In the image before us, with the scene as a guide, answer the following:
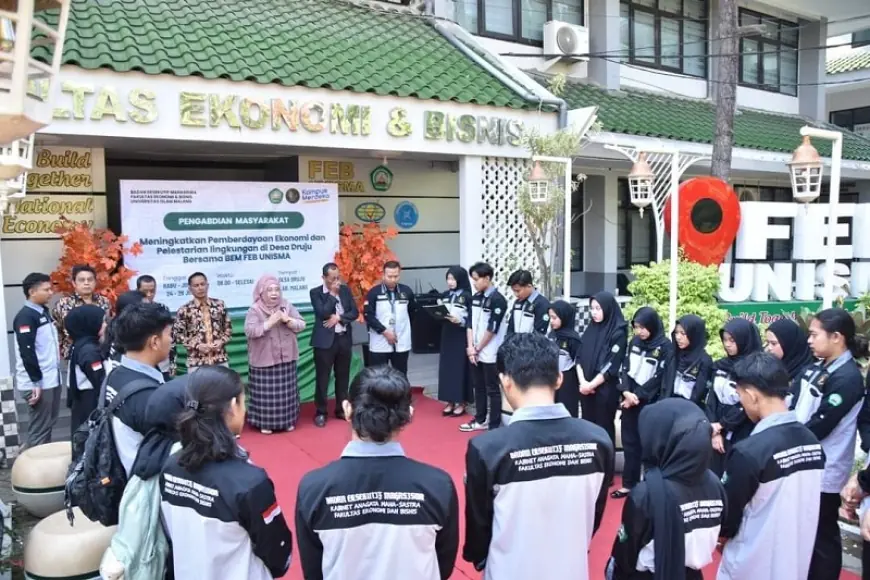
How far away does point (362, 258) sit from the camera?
324 inches

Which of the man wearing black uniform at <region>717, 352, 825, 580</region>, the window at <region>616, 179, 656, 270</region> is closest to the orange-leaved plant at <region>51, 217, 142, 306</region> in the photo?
the man wearing black uniform at <region>717, 352, 825, 580</region>

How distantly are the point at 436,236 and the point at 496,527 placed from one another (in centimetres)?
776

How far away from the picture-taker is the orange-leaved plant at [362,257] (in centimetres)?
816

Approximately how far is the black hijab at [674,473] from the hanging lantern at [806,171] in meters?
4.49

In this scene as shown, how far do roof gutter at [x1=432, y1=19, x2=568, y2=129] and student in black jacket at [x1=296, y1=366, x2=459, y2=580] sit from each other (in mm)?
6546

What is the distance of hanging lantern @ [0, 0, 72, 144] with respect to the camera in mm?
2354

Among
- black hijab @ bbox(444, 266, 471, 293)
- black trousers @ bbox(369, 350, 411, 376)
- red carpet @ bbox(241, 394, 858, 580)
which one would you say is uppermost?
black hijab @ bbox(444, 266, 471, 293)

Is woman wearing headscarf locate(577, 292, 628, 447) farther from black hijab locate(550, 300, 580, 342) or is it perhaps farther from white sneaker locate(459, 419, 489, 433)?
white sneaker locate(459, 419, 489, 433)

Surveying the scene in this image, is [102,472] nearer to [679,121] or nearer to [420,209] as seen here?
[420,209]

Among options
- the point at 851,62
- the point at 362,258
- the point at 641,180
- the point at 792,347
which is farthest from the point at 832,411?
the point at 851,62

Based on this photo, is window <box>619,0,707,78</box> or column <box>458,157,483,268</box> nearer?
column <box>458,157,483,268</box>

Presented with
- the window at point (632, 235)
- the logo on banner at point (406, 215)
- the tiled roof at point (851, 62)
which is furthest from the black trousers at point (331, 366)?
the tiled roof at point (851, 62)

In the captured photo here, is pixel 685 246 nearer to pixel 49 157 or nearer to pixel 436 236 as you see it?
pixel 436 236

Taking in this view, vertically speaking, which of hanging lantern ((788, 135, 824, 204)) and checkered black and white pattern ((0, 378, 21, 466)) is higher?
hanging lantern ((788, 135, 824, 204))
